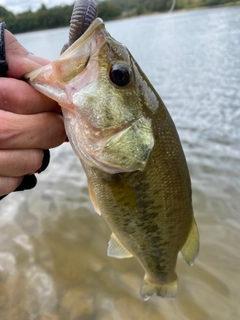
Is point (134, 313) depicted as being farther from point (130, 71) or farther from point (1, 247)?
point (130, 71)

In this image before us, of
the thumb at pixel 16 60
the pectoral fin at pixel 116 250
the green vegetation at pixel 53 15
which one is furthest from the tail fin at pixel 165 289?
the green vegetation at pixel 53 15

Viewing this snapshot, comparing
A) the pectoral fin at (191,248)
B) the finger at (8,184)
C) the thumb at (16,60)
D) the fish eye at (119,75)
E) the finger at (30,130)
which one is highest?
the thumb at (16,60)

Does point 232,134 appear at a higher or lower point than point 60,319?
lower

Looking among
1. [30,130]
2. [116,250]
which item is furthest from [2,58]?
[116,250]

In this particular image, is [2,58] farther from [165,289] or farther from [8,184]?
[165,289]

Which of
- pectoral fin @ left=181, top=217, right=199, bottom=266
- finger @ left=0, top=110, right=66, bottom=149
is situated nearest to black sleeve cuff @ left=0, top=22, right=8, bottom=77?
finger @ left=0, top=110, right=66, bottom=149

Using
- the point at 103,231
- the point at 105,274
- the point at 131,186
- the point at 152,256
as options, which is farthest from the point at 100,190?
the point at 103,231

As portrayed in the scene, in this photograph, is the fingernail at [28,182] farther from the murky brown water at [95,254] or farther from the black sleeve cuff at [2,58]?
the murky brown water at [95,254]
